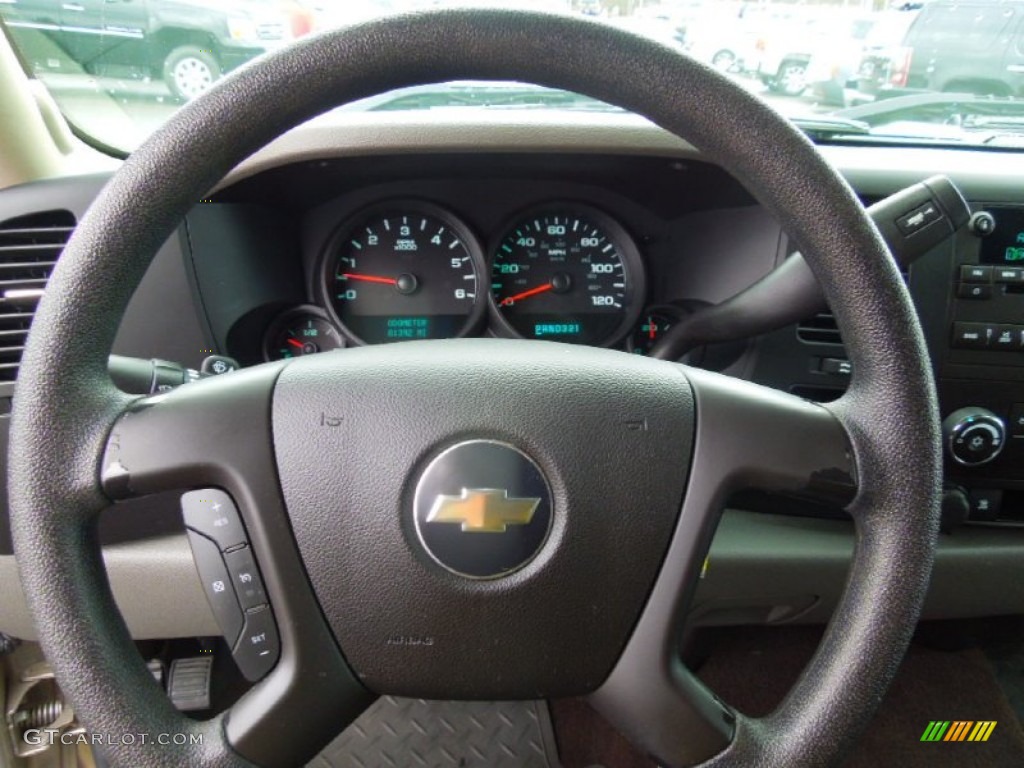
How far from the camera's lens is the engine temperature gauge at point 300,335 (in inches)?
62.7

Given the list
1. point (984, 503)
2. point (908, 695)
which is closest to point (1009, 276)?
point (984, 503)

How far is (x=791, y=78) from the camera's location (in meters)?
1.56

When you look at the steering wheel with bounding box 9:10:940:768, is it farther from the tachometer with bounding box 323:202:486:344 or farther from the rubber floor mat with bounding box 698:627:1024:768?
the rubber floor mat with bounding box 698:627:1024:768

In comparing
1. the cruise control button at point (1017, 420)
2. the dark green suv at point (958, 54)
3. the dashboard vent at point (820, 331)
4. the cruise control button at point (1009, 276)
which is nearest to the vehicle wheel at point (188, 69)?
the dashboard vent at point (820, 331)

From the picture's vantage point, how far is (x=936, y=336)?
134 centimetres

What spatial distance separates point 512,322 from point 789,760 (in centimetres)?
108

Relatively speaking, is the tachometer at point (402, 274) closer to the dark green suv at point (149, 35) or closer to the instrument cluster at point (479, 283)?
the instrument cluster at point (479, 283)

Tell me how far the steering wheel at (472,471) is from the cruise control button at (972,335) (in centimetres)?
73

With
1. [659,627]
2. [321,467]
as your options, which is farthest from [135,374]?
[659,627]

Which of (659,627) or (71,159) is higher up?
(71,159)

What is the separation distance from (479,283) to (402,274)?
146 millimetres

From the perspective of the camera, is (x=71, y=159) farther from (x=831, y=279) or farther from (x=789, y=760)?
(x=789, y=760)

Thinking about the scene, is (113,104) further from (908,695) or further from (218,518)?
(908,695)

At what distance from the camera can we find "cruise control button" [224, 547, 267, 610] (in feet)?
2.35
